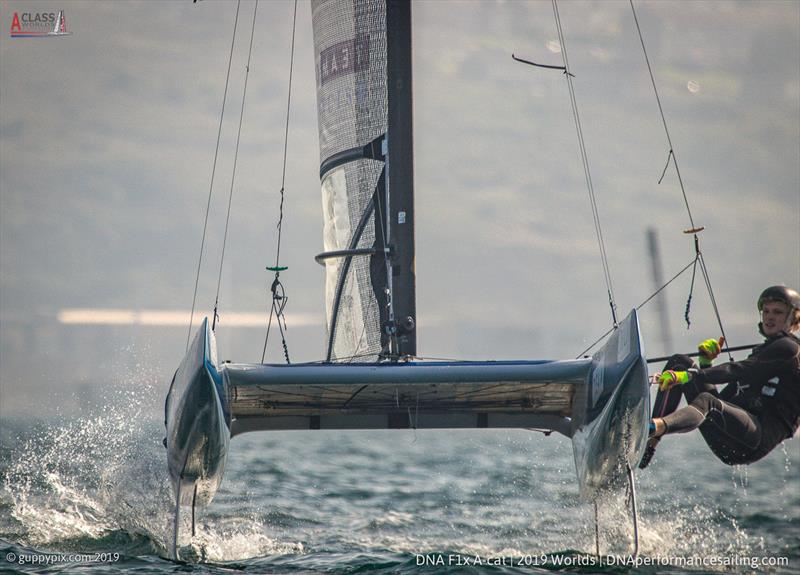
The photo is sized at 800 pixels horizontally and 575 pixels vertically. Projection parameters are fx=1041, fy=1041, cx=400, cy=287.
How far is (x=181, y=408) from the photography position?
4434 millimetres

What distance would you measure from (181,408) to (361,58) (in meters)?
2.63

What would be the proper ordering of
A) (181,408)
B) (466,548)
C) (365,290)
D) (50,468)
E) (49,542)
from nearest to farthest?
(181,408) < (49,542) < (466,548) < (365,290) < (50,468)

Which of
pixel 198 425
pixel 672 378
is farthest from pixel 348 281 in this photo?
pixel 672 378

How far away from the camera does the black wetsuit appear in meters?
4.37

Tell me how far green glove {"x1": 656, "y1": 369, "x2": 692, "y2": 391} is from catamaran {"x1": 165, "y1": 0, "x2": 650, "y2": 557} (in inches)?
8.5

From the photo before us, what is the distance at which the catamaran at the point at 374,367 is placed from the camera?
4.47 meters

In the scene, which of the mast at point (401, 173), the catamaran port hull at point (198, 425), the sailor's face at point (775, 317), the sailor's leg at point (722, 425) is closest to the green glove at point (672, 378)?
the sailor's leg at point (722, 425)

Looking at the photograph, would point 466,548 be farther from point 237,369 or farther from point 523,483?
point 523,483

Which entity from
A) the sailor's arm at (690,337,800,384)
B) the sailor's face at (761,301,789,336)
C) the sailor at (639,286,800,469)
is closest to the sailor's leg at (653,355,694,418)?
the sailor at (639,286,800,469)

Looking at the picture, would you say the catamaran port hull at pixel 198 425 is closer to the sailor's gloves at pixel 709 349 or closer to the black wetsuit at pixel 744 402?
the black wetsuit at pixel 744 402

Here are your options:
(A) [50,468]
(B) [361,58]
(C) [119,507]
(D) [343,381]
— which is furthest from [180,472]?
(A) [50,468]

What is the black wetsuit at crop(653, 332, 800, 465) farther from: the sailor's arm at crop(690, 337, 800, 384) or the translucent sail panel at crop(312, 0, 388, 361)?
the translucent sail panel at crop(312, 0, 388, 361)

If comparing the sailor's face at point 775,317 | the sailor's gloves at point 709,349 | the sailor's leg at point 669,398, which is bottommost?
the sailor's leg at point 669,398

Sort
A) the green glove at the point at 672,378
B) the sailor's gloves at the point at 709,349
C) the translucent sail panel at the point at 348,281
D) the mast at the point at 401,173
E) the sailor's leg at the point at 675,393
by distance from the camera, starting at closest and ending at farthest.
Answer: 1. the green glove at the point at 672,378
2. the sailor's leg at the point at 675,393
3. the sailor's gloves at the point at 709,349
4. the mast at the point at 401,173
5. the translucent sail panel at the point at 348,281
